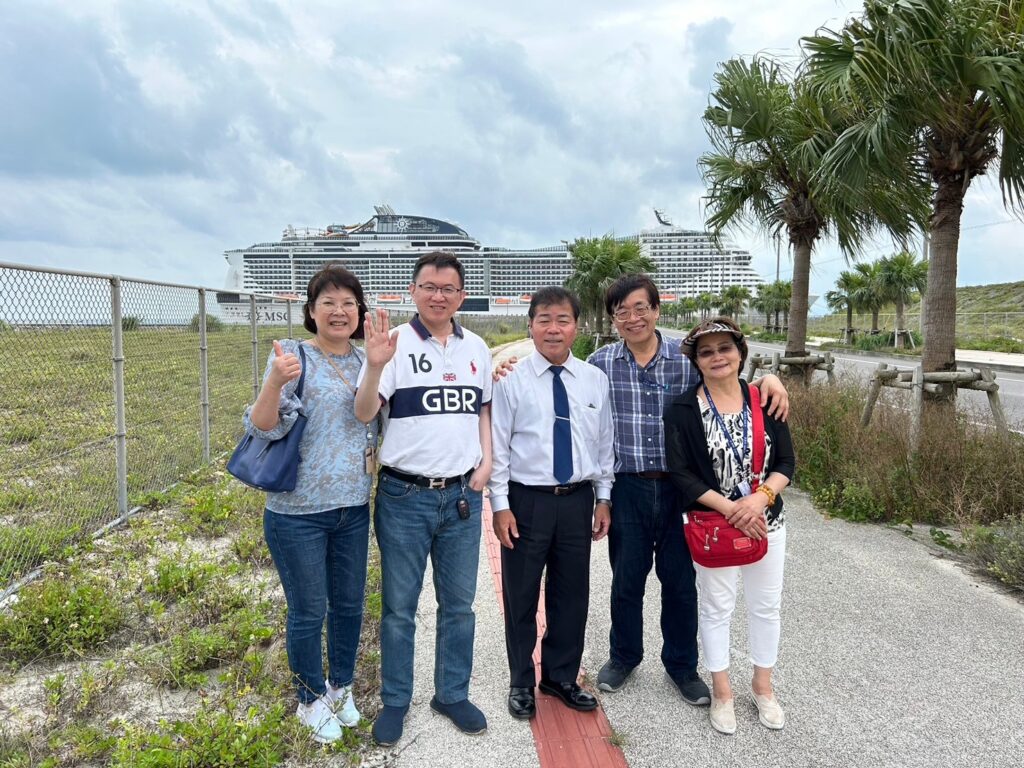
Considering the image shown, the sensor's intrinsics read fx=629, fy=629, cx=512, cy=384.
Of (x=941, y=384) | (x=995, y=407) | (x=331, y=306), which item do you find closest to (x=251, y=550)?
(x=331, y=306)

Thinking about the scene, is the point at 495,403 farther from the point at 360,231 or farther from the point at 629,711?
the point at 360,231

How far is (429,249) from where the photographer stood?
3322 inches

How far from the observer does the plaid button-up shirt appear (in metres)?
2.68

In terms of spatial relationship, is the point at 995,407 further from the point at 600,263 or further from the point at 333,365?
the point at 600,263

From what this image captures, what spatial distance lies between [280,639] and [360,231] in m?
96.0

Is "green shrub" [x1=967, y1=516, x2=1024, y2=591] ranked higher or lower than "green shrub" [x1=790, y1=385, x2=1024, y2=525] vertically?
lower

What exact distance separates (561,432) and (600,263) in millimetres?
20420

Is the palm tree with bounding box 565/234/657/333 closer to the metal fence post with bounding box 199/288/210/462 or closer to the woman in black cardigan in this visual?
the metal fence post with bounding box 199/288/210/462

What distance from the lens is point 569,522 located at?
2.59 m

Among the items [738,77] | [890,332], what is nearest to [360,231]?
[890,332]

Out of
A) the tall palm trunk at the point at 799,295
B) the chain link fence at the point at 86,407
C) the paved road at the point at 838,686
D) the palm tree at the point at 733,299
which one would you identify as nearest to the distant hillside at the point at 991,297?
the palm tree at the point at 733,299

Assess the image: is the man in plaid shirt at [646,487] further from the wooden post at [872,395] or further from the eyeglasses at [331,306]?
the wooden post at [872,395]

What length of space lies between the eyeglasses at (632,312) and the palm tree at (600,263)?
63.6 feet

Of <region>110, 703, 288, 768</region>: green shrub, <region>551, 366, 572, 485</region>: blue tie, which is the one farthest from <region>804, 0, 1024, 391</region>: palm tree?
<region>110, 703, 288, 768</region>: green shrub
